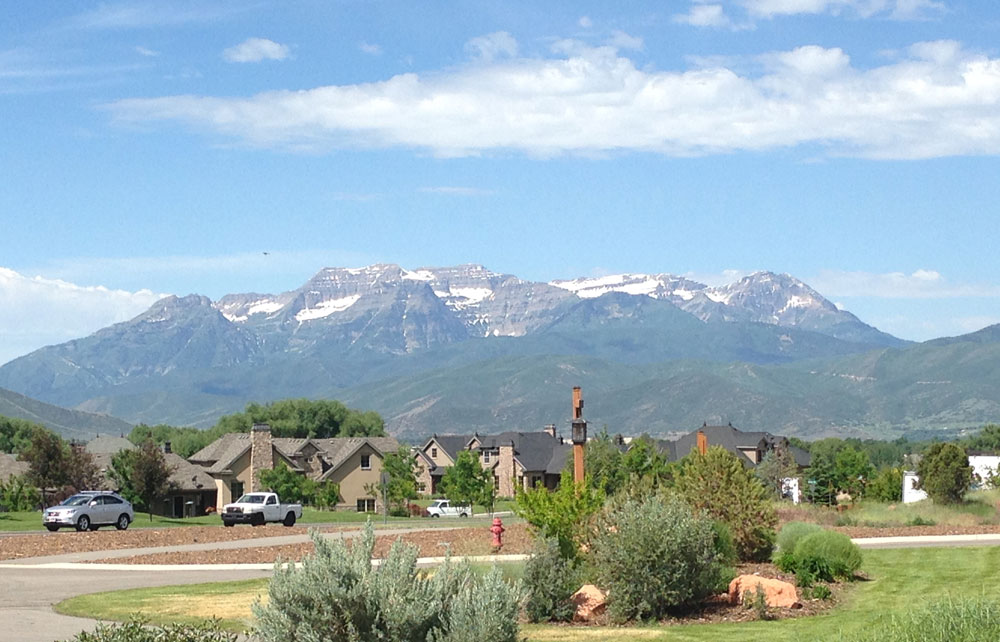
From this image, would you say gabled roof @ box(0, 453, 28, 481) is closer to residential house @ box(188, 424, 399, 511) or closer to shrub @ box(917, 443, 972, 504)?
residential house @ box(188, 424, 399, 511)

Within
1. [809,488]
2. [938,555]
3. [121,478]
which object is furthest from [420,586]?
[809,488]

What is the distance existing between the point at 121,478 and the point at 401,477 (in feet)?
72.7

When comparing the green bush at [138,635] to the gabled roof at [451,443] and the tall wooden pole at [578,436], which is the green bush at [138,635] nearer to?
the tall wooden pole at [578,436]

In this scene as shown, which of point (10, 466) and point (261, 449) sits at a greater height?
point (261, 449)

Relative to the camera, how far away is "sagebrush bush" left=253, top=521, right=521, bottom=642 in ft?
40.2

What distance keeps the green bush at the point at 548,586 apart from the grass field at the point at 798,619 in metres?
0.59

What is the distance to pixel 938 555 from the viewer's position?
2805cm

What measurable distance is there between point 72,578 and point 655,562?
14.1 meters

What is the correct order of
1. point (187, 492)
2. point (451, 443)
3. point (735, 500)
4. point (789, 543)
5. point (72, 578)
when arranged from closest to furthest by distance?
point (735, 500)
point (789, 543)
point (72, 578)
point (187, 492)
point (451, 443)

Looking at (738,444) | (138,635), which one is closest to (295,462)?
(738,444)

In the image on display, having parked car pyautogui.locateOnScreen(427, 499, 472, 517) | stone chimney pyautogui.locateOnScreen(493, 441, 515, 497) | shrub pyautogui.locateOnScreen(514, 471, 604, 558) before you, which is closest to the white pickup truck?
parked car pyautogui.locateOnScreen(427, 499, 472, 517)

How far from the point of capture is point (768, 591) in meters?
21.0

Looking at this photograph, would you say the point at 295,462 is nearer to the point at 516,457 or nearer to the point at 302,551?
the point at 516,457

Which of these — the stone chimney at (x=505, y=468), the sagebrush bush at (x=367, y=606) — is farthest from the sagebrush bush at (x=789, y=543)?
the stone chimney at (x=505, y=468)
